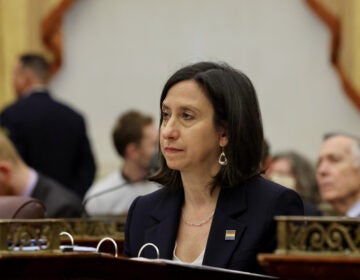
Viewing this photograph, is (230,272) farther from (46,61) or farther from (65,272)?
(46,61)

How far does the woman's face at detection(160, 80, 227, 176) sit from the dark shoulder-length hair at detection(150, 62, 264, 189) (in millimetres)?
26

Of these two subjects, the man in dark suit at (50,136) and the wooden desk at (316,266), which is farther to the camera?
the man in dark suit at (50,136)

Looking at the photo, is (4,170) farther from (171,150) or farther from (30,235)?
(30,235)

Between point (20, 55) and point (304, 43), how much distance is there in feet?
6.44

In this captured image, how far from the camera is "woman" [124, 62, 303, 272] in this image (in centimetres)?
403

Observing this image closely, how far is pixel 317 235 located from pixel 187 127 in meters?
0.93

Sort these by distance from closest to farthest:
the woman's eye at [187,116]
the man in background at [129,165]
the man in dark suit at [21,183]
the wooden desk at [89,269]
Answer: the wooden desk at [89,269] → the woman's eye at [187,116] → the man in dark suit at [21,183] → the man in background at [129,165]

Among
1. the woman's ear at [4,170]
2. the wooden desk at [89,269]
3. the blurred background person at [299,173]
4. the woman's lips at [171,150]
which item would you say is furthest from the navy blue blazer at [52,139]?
the wooden desk at [89,269]

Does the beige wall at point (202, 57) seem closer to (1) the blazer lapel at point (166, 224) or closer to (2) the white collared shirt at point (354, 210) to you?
(2) the white collared shirt at point (354, 210)

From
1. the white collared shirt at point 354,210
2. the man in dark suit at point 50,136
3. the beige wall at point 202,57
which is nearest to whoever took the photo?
the white collared shirt at point 354,210

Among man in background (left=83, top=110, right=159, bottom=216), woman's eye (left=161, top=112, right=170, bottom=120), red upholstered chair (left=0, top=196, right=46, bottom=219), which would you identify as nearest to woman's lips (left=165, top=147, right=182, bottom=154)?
woman's eye (left=161, top=112, right=170, bottom=120)

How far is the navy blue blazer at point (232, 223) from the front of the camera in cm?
397

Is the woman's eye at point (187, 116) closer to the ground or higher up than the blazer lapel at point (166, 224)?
higher up

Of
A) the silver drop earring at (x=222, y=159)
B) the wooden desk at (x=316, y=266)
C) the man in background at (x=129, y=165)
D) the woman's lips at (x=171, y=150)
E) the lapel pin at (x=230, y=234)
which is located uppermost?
the woman's lips at (x=171, y=150)
